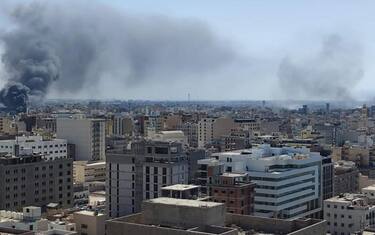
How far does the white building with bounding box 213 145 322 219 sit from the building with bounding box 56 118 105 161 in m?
43.0

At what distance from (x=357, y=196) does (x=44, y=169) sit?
93.6ft

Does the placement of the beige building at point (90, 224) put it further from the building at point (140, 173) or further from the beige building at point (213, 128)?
the beige building at point (213, 128)

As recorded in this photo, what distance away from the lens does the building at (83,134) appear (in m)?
101

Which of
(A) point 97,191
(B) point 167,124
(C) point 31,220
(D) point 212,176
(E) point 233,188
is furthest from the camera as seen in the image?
(B) point 167,124

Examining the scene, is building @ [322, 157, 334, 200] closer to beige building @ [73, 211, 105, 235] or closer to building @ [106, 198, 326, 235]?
beige building @ [73, 211, 105, 235]

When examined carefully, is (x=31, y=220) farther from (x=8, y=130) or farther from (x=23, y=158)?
(x=8, y=130)

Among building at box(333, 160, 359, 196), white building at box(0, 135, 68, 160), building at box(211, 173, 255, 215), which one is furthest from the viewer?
white building at box(0, 135, 68, 160)

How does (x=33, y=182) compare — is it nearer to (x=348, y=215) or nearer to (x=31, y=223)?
(x=31, y=223)

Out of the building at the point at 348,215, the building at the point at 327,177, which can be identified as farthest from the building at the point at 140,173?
the building at the point at 327,177

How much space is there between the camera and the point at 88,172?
3563 inches

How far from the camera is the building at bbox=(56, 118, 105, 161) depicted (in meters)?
101

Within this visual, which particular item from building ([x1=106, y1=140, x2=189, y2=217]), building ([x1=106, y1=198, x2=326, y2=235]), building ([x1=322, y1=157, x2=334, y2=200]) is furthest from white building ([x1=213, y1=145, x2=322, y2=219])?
building ([x1=106, y1=198, x2=326, y2=235])

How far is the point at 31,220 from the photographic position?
149 feet

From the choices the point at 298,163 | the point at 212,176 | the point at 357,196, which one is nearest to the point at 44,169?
the point at 212,176
